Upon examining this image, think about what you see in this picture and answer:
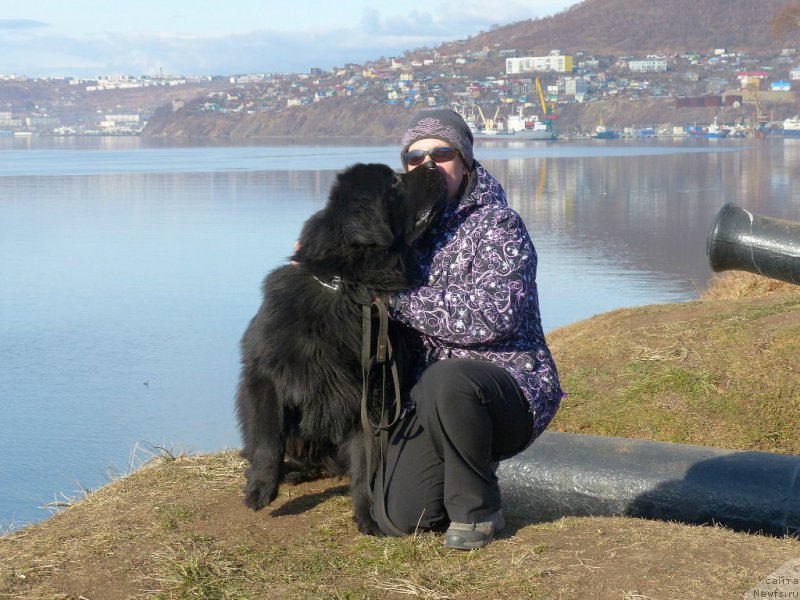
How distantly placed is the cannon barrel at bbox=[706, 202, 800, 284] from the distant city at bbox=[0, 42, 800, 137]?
8220 cm

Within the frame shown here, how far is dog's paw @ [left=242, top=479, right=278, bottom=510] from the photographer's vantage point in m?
3.16

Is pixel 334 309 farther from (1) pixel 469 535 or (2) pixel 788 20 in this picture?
(2) pixel 788 20

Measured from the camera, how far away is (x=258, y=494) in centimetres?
318

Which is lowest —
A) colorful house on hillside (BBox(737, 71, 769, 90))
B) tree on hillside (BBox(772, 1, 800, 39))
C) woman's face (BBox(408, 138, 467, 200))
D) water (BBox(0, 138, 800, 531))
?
water (BBox(0, 138, 800, 531))

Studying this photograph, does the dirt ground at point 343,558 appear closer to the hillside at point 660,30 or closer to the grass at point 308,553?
the grass at point 308,553

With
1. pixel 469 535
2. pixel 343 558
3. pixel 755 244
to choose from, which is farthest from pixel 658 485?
pixel 755 244

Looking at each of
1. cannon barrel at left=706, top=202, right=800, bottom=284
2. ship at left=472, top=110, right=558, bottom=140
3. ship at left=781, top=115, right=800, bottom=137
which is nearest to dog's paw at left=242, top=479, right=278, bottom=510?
cannon barrel at left=706, top=202, right=800, bottom=284

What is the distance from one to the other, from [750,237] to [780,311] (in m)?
1.02

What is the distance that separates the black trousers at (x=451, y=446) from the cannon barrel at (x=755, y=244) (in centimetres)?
269

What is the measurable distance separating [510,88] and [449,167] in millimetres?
106293

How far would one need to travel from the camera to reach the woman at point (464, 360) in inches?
109

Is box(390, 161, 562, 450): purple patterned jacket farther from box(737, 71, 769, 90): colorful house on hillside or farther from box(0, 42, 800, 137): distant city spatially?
box(737, 71, 769, 90): colorful house on hillside

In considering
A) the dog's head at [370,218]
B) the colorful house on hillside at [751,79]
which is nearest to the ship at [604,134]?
the colorful house on hillside at [751,79]

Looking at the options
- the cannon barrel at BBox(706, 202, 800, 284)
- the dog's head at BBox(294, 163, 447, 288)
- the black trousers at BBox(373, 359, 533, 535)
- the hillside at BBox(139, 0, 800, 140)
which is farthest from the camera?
the hillside at BBox(139, 0, 800, 140)
